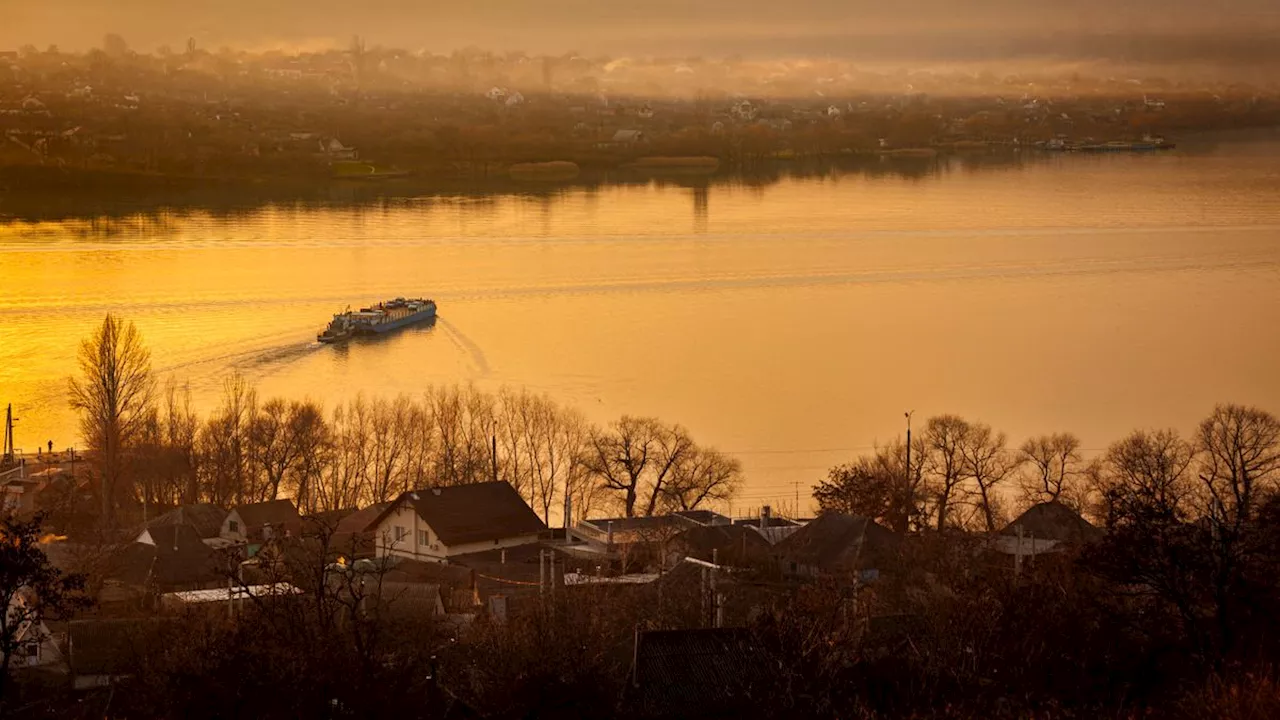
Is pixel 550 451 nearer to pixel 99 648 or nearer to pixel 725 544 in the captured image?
pixel 725 544

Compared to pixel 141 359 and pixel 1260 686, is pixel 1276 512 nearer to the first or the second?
pixel 1260 686

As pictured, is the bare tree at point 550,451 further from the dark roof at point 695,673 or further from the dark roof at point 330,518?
the dark roof at point 695,673

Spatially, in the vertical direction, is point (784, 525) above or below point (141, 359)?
below

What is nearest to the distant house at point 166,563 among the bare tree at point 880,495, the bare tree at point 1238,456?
the bare tree at point 880,495

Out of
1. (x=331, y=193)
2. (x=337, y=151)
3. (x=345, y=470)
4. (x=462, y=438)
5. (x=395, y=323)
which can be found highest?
(x=337, y=151)

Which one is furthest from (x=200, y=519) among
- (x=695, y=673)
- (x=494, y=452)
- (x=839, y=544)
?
(x=695, y=673)

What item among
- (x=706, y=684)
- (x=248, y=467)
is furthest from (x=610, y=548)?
(x=706, y=684)
